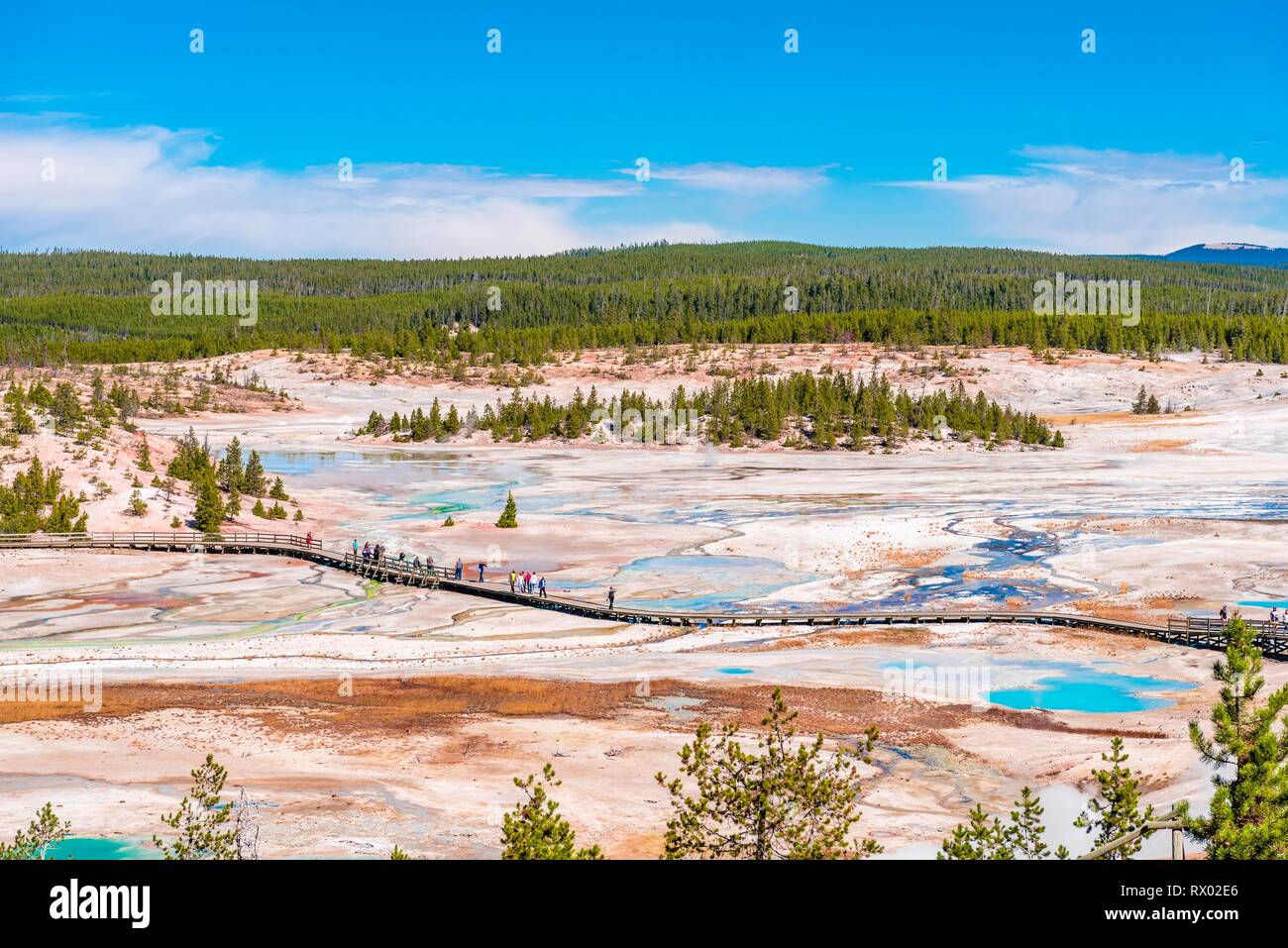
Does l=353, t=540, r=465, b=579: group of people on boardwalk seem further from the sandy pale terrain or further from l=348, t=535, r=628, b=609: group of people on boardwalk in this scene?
the sandy pale terrain

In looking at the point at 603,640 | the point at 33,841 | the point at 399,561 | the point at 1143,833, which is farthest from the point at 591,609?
the point at 1143,833

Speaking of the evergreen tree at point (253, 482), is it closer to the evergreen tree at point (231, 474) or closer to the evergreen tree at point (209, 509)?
the evergreen tree at point (231, 474)

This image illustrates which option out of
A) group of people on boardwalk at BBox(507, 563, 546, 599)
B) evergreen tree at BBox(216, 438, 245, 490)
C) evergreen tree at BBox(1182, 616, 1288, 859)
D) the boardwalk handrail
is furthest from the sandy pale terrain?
the boardwalk handrail

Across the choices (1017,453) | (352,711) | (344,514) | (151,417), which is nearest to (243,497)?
(344,514)

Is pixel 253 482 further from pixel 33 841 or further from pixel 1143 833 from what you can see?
pixel 1143 833

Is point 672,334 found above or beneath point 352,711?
above

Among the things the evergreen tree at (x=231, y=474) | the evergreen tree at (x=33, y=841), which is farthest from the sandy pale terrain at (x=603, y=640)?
the evergreen tree at (x=33, y=841)
